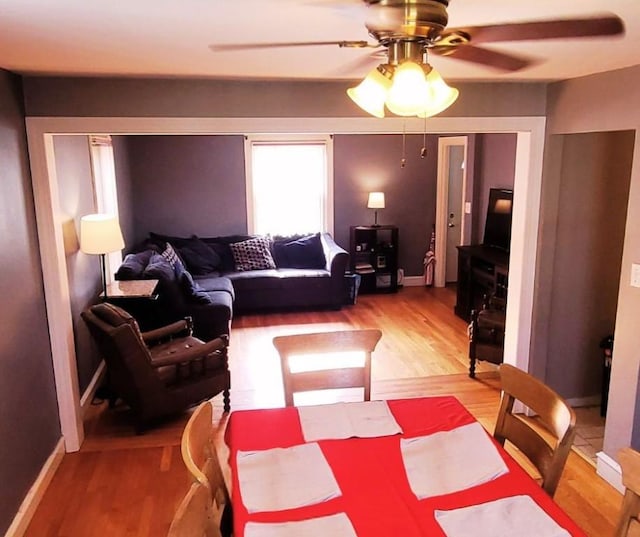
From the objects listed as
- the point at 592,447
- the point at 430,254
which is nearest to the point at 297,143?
the point at 430,254

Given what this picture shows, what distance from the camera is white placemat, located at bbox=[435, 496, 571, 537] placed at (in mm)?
1477

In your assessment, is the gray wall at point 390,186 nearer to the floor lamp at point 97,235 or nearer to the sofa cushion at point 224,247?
the sofa cushion at point 224,247

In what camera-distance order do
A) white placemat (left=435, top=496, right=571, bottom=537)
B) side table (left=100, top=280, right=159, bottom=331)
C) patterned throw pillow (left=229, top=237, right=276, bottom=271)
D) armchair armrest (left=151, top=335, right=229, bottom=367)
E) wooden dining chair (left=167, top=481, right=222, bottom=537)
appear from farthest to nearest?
patterned throw pillow (left=229, top=237, right=276, bottom=271) < side table (left=100, top=280, right=159, bottom=331) < armchair armrest (left=151, top=335, right=229, bottom=367) < white placemat (left=435, top=496, right=571, bottom=537) < wooden dining chair (left=167, top=481, right=222, bottom=537)

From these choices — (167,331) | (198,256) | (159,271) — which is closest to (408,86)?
(167,331)

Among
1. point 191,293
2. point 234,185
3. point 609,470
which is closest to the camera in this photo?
point 609,470

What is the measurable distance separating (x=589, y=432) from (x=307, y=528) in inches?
110

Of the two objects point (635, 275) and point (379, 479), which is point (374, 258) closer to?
point (635, 275)

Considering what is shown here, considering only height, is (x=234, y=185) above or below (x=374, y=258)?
above

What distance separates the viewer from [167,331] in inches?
165

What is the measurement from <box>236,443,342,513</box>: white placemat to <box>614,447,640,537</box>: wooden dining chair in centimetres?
82

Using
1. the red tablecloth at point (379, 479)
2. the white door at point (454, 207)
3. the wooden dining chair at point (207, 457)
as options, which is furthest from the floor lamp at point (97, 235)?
the white door at point (454, 207)

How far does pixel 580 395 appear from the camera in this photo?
156 inches

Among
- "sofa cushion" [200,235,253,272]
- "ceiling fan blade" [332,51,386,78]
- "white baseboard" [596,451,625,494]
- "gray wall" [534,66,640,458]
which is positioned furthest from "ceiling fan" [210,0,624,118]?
"sofa cushion" [200,235,253,272]

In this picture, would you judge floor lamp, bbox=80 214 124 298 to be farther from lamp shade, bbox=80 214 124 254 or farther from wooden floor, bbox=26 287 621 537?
wooden floor, bbox=26 287 621 537
